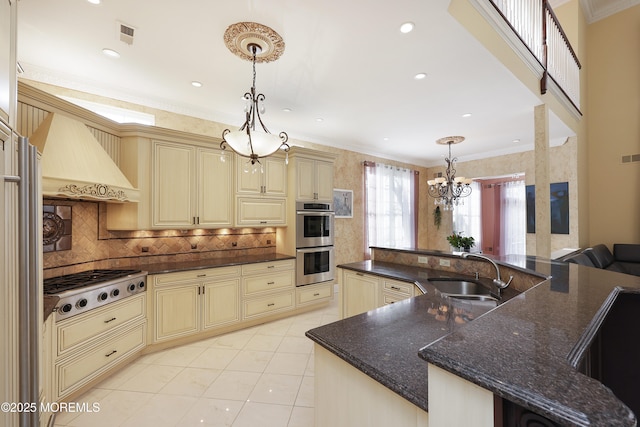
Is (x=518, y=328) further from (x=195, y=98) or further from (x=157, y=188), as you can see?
(x=195, y=98)

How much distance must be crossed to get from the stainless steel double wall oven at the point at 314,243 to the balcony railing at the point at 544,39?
122 inches

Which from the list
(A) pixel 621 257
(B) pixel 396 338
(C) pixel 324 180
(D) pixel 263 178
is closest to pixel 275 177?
(D) pixel 263 178

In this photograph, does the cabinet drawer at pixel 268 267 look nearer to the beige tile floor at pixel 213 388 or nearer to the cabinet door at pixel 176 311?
the cabinet door at pixel 176 311

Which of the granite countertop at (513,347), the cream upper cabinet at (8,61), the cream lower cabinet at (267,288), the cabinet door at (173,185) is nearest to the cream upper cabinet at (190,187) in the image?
the cabinet door at (173,185)

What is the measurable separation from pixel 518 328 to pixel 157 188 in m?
3.52

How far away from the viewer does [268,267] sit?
12.5ft

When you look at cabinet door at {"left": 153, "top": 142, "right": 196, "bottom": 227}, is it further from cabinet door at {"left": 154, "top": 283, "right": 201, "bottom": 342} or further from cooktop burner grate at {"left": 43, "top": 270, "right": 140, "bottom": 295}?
cabinet door at {"left": 154, "top": 283, "right": 201, "bottom": 342}

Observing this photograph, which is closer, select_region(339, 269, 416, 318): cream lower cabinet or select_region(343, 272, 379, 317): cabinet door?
select_region(339, 269, 416, 318): cream lower cabinet

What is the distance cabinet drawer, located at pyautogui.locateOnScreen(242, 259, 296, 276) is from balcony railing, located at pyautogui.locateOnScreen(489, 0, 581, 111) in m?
3.61

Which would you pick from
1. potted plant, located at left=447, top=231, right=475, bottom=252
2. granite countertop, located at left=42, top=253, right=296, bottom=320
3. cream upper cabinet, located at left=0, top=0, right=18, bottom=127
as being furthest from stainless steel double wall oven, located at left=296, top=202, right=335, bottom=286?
cream upper cabinet, located at left=0, top=0, right=18, bottom=127

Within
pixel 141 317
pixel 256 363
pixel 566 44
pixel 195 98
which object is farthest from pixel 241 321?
pixel 566 44

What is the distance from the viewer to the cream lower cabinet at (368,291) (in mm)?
2516

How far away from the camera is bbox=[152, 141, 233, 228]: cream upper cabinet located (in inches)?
126

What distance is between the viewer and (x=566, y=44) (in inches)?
157
